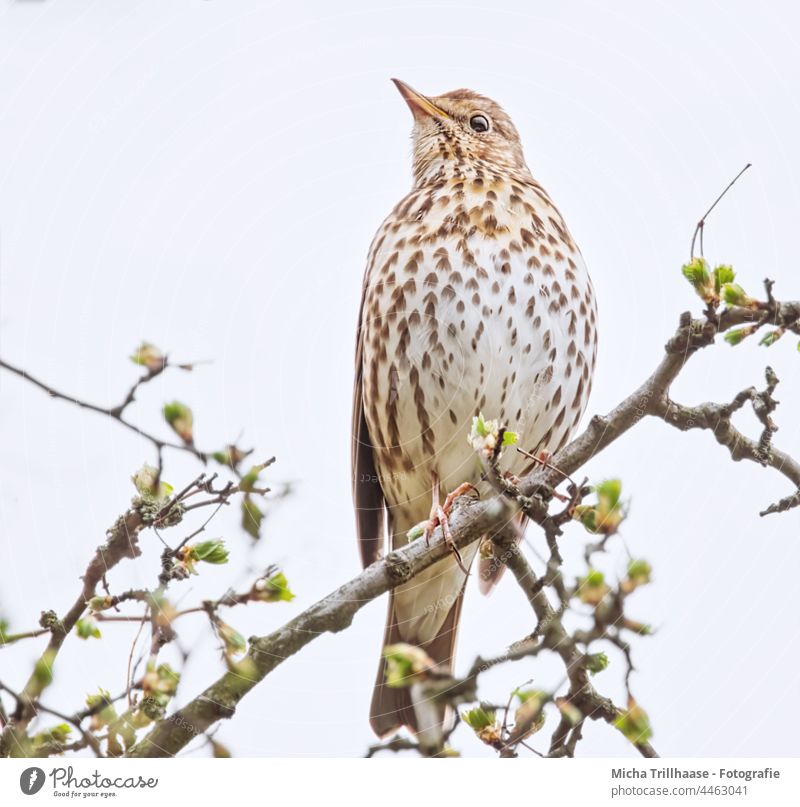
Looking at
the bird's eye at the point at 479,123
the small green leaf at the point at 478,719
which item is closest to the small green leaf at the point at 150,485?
the small green leaf at the point at 478,719

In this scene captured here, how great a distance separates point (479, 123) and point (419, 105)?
1.09 ft

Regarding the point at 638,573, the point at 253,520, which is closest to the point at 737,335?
the point at 638,573

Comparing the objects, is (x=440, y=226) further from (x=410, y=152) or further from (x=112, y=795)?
(x=112, y=795)

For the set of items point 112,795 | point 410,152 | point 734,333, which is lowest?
point 112,795

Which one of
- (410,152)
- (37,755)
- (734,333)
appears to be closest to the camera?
(37,755)

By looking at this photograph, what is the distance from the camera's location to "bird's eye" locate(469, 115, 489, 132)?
13.9 ft

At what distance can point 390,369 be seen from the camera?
3.92 m

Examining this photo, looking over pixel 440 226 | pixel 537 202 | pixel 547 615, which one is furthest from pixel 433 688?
pixel 537 202

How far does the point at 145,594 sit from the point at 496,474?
97cm

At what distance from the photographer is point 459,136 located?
165 inches

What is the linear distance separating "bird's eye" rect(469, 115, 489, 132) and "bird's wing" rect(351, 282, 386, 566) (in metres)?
0.99

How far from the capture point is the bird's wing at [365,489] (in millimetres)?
4230

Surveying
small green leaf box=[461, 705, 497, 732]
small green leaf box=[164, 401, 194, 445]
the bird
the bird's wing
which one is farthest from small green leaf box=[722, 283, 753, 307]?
the bird's wing

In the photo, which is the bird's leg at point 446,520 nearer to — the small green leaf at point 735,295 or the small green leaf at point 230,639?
the small green leaf at point 230,639
